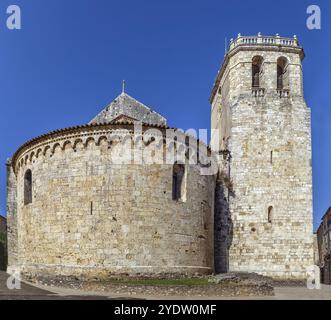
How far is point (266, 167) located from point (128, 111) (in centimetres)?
898

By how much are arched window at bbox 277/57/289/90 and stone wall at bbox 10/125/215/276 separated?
8841 millimetres

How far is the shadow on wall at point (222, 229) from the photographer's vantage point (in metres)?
21.4

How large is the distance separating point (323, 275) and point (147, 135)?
26239mm

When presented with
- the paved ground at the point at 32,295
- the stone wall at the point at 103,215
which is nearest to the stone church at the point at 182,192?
the stone wall at the point at 103,215

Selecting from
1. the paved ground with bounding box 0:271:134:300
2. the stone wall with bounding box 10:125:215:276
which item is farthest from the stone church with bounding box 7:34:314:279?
the paved ground with bounding box 0:271:134:300

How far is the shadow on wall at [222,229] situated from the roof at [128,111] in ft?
21.5

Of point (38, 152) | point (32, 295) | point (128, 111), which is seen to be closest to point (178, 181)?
point (38, 152)

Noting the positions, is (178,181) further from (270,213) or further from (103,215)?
(270,213)

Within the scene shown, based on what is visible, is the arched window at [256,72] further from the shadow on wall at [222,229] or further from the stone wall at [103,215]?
the stone wall at [103,215]

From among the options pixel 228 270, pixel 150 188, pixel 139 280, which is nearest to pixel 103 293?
pixel 139 280

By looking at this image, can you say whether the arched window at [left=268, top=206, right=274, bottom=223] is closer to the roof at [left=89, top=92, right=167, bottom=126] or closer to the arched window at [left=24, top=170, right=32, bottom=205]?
the roof at [left=89, top=92, right=167, bottom=126]

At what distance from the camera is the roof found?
2564cm
